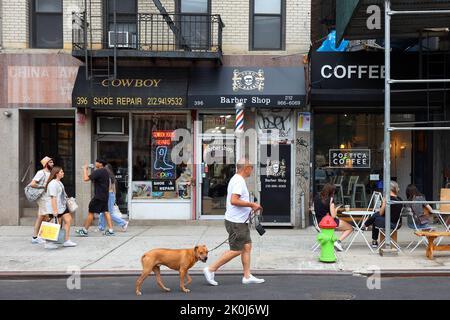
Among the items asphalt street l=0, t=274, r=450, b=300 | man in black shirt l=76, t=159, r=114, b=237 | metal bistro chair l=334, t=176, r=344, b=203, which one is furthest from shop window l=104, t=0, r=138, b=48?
asphalt street l=0, t=274, r=450, b=300

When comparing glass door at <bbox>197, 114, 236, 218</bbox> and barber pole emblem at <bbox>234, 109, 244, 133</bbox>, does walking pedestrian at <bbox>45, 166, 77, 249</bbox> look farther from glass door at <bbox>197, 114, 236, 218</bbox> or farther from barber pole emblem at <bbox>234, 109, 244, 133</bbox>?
barber pole emblem at <bbox>234, 109, 244, 133</bbox>

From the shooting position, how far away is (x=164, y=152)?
13.7 m

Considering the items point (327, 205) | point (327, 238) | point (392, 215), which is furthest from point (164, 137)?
point (392, 215)

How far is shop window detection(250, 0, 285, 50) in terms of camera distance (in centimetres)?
1351

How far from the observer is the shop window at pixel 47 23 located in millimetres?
13594

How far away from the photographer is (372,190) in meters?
13.7

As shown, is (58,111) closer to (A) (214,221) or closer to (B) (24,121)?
(B) (24,121)

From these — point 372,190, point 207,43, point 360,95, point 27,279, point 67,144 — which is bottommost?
point 27,279

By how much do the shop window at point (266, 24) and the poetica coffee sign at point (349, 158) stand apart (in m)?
3.03

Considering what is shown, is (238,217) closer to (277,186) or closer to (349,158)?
(277,186)

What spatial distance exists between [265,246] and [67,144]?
6713 millimetres

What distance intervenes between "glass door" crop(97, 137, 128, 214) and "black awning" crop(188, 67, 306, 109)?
93.0 inches
